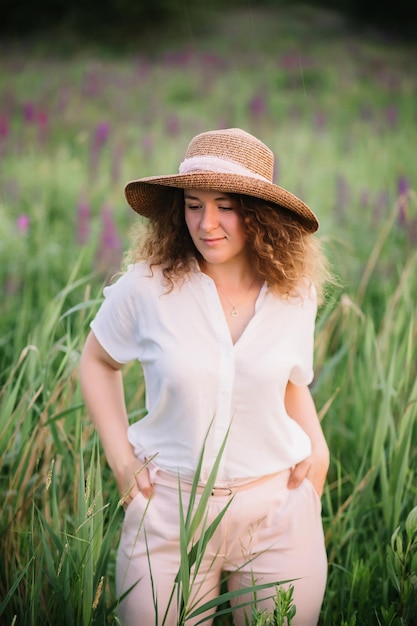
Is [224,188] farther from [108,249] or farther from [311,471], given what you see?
[108,249]

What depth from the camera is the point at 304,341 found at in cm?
155

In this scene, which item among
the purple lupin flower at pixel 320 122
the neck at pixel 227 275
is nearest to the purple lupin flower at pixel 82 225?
the neck at pixel 227 275

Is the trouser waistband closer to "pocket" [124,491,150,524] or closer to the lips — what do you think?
"pocket" [124,491,150,524]

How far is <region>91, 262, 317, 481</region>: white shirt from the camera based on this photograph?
4.74 feet

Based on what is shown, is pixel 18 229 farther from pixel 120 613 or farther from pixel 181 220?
pixel 120 613

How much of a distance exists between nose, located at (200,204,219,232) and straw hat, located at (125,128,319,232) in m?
0.05

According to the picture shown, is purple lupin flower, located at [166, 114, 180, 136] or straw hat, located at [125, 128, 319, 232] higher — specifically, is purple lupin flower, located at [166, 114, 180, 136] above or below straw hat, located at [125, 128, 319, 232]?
above

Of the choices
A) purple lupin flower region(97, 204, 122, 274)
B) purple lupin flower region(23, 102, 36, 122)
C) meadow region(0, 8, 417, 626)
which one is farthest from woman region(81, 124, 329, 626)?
purple lupin flower region(23, 102, 36, 122)

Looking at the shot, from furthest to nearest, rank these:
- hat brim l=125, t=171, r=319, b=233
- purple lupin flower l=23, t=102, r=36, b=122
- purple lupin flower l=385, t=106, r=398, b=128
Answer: purple lupin flower l=385, t=106, r=398, b=128
purple lupin flower l=23, t=102, r=36, b=122
hat brim l=125, t=171, r=319, b=233

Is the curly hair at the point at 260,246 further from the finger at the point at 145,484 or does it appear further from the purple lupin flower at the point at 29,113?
the purple lupin flower at the point at 29,113

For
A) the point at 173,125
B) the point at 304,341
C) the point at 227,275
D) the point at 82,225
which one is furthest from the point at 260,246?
the point at 173,125

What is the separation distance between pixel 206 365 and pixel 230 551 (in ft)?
1.37

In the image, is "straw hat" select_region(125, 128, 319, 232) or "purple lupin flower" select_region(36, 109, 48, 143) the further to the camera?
"purple lupin flower" select_region(36, 109, 48, 143)

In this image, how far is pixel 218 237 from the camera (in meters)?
1.46
